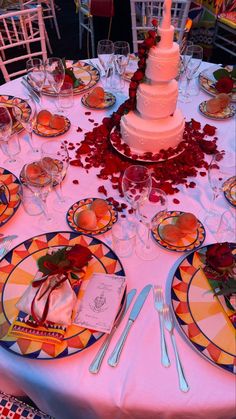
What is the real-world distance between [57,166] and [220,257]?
65cm

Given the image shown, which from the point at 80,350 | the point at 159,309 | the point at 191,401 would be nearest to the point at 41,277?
the point at 80,350

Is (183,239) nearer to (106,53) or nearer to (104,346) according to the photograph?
(104,346)

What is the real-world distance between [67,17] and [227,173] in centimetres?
487

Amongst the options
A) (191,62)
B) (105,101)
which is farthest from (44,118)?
(191,62)

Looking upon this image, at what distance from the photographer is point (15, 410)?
1142mm

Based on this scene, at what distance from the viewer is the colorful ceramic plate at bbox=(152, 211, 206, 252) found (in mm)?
1149

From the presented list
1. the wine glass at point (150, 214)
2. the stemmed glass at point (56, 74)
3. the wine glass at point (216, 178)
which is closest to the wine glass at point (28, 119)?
the stemmed glass at point (56, 74)

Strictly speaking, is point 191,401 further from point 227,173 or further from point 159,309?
point 227,173

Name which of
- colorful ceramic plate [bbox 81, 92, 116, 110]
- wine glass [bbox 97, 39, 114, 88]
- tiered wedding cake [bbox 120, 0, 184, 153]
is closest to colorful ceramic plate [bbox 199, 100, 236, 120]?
tiered wedding cake [bbox 120, 0, 184, 153]

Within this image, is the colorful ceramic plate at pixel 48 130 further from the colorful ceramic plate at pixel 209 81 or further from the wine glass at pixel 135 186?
the colorful ceramic plate at pixel 209 81

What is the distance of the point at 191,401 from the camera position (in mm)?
838

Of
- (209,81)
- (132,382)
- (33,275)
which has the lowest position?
(132,382)

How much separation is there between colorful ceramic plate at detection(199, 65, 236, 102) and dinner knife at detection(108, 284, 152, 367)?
117cm

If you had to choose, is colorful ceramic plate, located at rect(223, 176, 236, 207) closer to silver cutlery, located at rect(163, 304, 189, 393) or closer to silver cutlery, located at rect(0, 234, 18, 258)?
silver cutlery, located at rect(163, 304, 189, 393)
